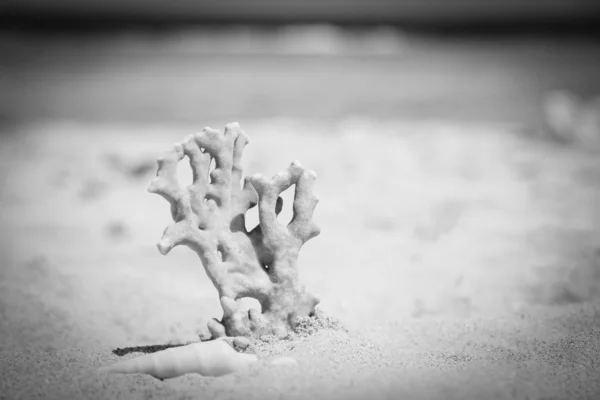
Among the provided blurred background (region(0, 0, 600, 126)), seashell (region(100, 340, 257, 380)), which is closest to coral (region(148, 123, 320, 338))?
seashell (region(100, 340, 257, 380))

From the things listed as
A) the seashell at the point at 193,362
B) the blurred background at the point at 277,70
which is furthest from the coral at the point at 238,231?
the blurred background at the point at 277,70

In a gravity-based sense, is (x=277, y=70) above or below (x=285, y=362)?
above

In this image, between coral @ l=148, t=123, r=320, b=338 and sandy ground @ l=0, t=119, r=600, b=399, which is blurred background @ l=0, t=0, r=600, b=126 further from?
coral @ l=148, t=123, r=320, b=338

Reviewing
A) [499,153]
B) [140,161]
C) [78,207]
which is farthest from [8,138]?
[499,153]

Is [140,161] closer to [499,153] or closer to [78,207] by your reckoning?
[78,207]

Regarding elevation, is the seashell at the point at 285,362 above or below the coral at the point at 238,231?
below

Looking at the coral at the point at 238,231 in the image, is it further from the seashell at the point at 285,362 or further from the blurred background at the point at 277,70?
the blurred background at the point at 277,70

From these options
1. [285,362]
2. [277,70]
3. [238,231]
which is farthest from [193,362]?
[277,70]

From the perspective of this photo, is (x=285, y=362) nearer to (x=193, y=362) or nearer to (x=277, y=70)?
Answer: (x=193, y=362)
